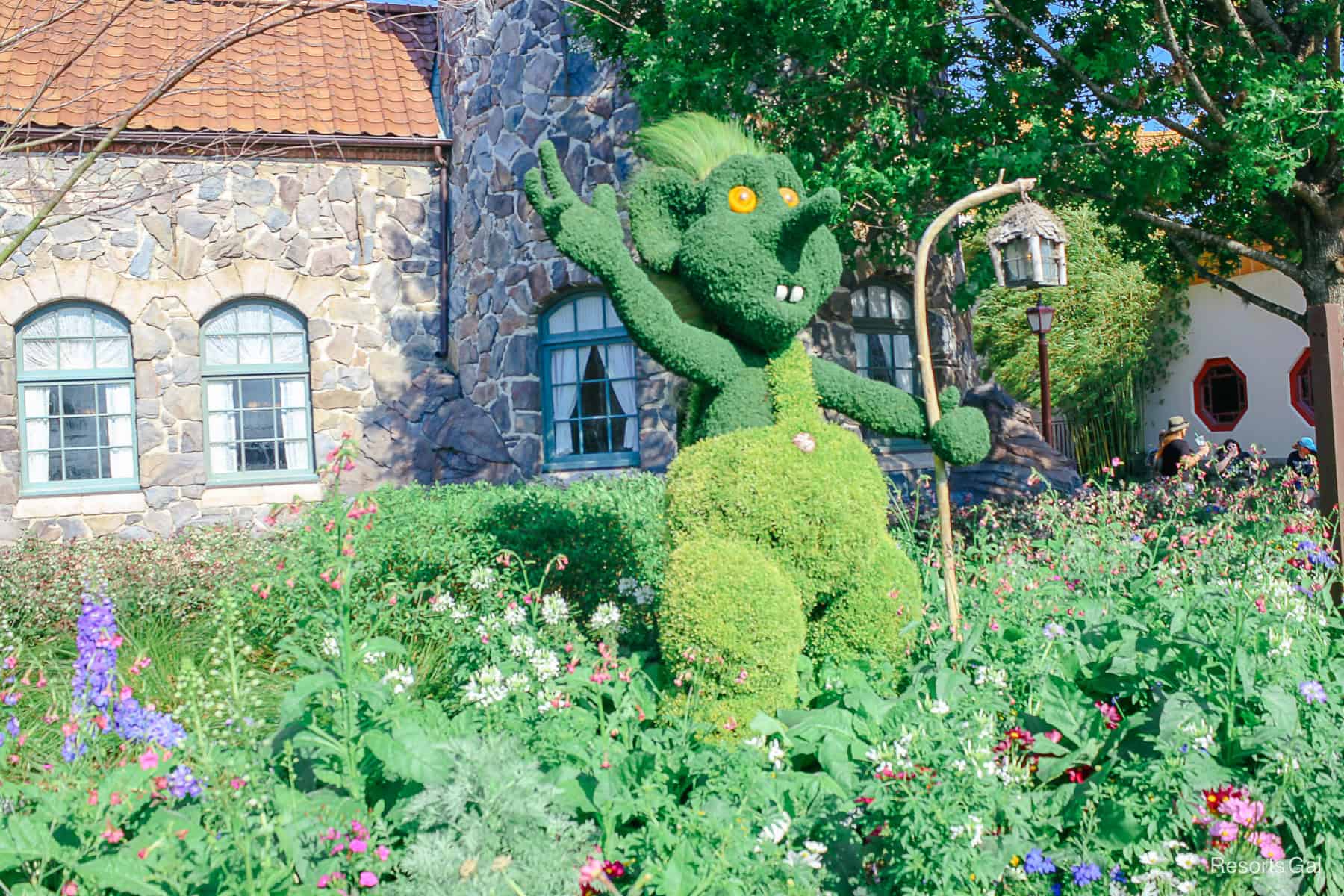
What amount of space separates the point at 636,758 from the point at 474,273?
812 cm

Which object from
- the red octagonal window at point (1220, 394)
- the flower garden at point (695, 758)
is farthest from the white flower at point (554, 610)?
the red octagonal window at point (1220, 394)

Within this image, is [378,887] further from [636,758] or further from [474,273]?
[474,273]

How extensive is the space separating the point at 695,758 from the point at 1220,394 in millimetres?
20236

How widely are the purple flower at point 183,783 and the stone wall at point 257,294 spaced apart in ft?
24.7

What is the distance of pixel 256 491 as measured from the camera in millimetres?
10469

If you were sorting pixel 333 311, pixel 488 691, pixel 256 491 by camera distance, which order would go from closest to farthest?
pixel 488 691
pixel 256 491
pixel 333 311

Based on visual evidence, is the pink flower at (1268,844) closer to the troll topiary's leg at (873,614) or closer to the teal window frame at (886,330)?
the troll topiary's leg at (873,614)

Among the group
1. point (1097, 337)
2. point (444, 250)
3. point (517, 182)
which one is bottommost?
point (1097, 337)

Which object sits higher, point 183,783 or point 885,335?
point 885,335

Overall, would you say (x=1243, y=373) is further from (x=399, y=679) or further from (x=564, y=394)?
(x=399, y=679)

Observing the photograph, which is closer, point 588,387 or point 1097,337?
point 588,387

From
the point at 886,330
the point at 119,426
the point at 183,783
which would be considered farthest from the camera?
the point at 119,426

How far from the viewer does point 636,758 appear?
286 centimetres

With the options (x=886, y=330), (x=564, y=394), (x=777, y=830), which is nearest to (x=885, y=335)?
(x=886, y=330)
